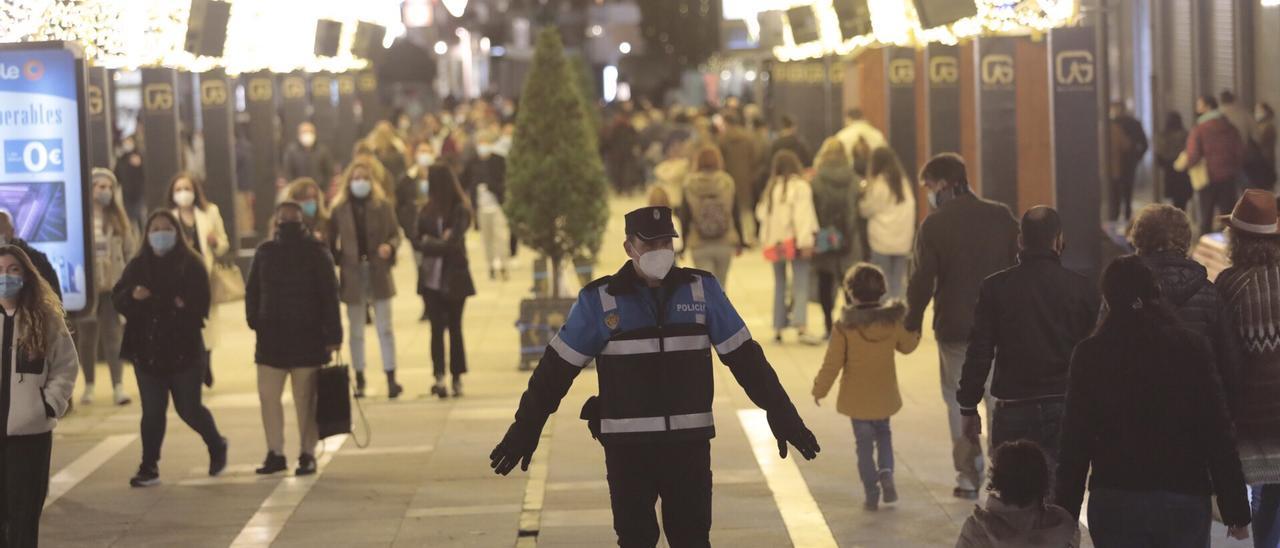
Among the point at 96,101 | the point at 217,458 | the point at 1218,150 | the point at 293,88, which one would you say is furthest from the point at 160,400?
the point at 293,88

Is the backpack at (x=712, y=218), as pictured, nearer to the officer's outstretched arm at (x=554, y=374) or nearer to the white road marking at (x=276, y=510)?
the white road marking at (x=276, y=510)

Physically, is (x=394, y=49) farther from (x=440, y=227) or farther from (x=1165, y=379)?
(x=1165, y=379)

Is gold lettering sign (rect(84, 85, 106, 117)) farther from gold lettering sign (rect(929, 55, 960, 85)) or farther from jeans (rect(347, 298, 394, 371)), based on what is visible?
gold lettering sign (rect(929, 55, 960, 85))

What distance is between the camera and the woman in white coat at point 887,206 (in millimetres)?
16609

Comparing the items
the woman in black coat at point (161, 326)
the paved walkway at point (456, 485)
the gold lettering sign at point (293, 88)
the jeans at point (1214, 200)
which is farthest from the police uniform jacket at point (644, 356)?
→ the gold lettering sign at point (293, 88)

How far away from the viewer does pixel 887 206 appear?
54.5 feet

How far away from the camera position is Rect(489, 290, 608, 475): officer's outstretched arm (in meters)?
7.00

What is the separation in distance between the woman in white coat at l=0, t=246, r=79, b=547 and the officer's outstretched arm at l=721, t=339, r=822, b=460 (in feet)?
9.78

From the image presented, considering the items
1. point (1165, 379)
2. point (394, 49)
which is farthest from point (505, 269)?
point (394, 49)

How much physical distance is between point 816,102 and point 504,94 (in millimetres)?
71560

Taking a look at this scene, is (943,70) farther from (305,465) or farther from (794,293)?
(305,465)

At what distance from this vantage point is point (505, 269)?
24.5 metres

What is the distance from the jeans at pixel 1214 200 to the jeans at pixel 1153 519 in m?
15.9

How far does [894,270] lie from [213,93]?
10515 millimetres
